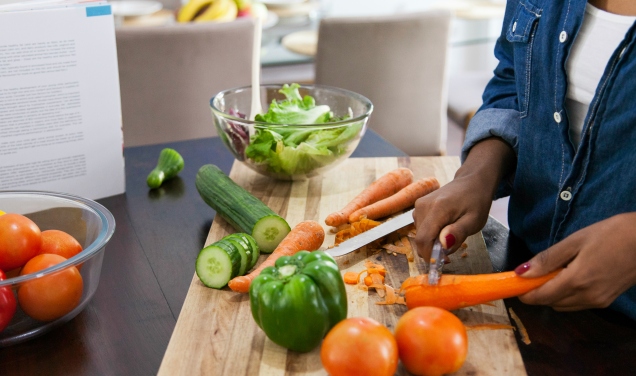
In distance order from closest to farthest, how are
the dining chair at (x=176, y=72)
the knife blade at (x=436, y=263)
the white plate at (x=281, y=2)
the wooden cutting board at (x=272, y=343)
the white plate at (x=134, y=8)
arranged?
the wooden cutting board at (x=272, y=343)
the knife blade at (x=436, y=263)
the dining chair at (x=176, y=72)
the white plate at (x=134, y=8)
the white plate at (x=281, y=2)

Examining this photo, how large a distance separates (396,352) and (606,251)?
1.13 feet

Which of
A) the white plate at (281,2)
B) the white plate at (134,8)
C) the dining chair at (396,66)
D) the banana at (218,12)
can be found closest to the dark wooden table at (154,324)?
the dining chair at (396,66)

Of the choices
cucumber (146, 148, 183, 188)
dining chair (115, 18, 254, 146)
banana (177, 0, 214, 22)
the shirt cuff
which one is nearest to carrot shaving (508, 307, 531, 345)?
the shirt cuff

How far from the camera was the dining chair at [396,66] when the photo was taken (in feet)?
9.76

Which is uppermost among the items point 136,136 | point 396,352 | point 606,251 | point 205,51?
point 606,251

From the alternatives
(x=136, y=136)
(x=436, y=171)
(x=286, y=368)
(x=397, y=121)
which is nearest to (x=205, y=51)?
(x=136, y=136)

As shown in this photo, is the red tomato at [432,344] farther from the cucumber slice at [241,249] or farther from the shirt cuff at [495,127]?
the shirt cuff at [495,127]

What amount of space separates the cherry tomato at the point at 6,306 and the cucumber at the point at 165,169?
0.71 m

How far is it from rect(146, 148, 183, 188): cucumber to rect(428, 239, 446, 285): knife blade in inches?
32.7

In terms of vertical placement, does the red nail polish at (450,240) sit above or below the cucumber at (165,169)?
above

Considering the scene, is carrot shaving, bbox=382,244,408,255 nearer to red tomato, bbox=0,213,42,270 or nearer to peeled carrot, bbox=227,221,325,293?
peeled carrot, bbox=227,221,325,293

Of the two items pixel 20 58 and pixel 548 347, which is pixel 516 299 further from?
pixel 20 58

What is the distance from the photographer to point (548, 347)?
110cm

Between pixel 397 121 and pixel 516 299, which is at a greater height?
pixel 516 299
